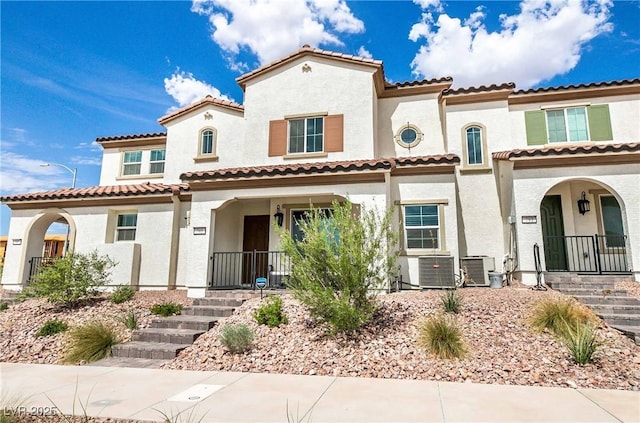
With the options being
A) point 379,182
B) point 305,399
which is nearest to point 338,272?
point 305,399

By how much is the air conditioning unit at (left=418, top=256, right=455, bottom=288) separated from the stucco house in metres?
0.04

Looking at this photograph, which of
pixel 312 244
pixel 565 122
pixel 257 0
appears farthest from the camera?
pixel 565 122

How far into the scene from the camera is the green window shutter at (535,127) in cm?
1375

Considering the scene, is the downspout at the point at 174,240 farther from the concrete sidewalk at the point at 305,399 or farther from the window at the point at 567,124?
the window at the point at 567,124

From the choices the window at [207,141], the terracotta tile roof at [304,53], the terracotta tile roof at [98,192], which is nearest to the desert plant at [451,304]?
the terracotta tile roof at [304,53]

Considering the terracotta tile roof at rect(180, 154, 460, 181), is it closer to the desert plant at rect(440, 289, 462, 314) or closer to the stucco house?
the stucco house

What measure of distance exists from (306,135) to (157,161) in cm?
845

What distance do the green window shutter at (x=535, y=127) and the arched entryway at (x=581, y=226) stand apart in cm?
194

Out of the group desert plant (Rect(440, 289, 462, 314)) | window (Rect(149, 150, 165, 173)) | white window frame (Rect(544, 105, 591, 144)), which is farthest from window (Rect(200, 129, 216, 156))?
white window frame (Rect(544, 105, 591, 144))

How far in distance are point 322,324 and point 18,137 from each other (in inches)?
507

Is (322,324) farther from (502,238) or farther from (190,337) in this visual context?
(502,238)

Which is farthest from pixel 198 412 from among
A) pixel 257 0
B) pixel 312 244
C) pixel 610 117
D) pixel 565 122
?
pixel 610 117

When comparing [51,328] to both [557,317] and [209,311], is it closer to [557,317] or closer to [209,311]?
[209,311]

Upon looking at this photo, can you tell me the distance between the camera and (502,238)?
12.9 meters
